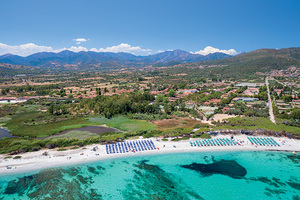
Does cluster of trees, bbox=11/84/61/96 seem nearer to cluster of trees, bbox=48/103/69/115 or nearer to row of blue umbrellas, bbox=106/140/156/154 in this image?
cluster of trees, bbox=48/103/69/115

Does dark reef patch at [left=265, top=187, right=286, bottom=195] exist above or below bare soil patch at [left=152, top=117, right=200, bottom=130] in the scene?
below

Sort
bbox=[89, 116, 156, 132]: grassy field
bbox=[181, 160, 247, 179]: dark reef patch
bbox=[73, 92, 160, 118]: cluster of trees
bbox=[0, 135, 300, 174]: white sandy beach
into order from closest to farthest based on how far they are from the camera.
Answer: bbox=[181, 160, 247, 179]: dark reef patch
bbox=[0, 135, 300, 174]: white sandy beach
bbox=[89, 116, 156, 132]: grassy field
bbox=[73, 92, 160, 118]: cluster of trees

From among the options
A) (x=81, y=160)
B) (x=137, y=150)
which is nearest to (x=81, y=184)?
(x=81, y=160)

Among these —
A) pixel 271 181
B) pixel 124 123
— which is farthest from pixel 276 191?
pixel 124 123

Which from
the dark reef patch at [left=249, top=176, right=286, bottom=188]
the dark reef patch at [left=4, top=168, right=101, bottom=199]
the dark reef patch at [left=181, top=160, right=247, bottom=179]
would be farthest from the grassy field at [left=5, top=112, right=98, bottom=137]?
the dark reef patch at [left=249, top=176, right=286, bottom=188]

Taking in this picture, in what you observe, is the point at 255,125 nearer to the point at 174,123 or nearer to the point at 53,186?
the point at 174,123

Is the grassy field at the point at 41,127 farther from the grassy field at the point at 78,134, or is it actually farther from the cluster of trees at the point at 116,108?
the cluster of trees at the point at 116,108

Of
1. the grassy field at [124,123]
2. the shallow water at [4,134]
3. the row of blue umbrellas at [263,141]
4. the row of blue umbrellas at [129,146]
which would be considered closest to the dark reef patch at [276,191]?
the row of blue umbrellas at [263,141]

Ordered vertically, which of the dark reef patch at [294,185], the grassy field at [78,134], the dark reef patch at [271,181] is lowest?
the dark reef patch at [271,181]
